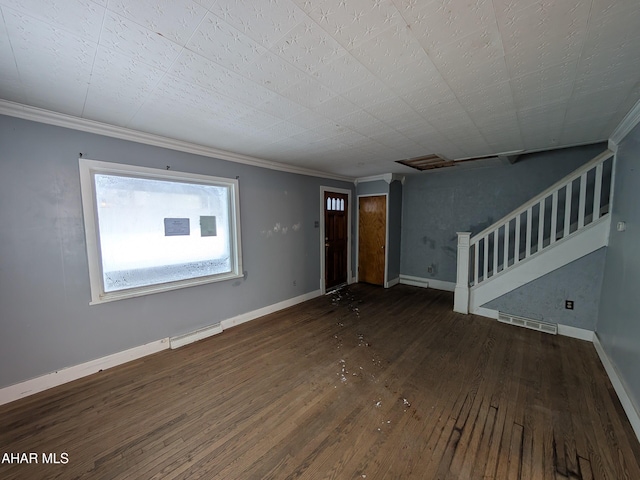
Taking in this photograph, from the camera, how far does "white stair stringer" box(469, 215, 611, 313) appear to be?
2.90m

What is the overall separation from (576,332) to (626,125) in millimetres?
2438

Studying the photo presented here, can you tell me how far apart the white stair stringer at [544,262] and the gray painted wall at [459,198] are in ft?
4.37

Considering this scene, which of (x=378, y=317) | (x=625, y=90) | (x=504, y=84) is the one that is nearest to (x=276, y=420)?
(x=378, y=317)

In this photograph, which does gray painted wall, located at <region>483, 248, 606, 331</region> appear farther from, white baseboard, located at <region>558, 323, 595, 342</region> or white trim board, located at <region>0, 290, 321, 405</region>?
white trim board, located at <region>0, 290, 321, 405</region>

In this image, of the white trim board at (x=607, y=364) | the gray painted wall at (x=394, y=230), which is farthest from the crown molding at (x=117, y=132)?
the white trim board at (x=607, y=364)

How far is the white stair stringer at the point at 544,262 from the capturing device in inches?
114

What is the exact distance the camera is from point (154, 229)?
2.78m

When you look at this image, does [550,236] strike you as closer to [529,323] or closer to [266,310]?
[529,323]

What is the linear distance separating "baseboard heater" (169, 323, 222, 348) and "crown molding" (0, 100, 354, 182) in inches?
90.7

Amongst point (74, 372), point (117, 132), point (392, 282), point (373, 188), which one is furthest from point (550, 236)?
point (74, 372)

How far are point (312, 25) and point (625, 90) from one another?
238 cm

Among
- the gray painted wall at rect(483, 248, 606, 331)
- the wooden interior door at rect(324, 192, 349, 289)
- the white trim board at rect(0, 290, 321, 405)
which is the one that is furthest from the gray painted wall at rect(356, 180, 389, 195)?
the white trim board at rect(0, 290, 321, 405)

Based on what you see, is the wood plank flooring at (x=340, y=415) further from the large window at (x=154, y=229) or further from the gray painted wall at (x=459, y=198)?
the gray painted wall at (x=459, y=198)

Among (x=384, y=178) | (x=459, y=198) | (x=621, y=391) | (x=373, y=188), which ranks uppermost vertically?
(x=384, y=178)
